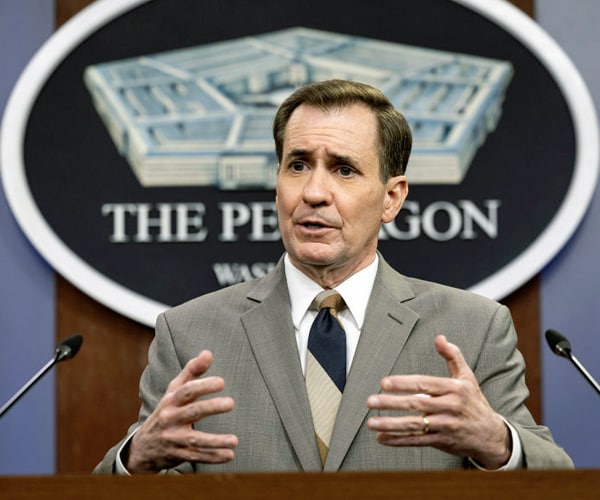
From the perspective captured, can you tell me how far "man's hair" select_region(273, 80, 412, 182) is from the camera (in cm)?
186

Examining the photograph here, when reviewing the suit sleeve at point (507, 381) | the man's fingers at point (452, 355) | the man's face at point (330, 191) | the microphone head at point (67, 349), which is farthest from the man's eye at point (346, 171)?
the microphone head at point (67, 349)

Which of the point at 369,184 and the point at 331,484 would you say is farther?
the point at 369,184

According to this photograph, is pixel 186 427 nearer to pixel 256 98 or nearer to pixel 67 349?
pixel 67 349

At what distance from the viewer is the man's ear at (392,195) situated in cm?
193

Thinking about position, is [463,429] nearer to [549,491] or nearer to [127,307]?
[549,491]

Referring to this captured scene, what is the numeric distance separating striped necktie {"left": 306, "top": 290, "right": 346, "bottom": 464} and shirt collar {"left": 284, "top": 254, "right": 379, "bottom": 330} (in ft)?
0.15

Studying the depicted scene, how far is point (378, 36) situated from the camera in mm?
3000

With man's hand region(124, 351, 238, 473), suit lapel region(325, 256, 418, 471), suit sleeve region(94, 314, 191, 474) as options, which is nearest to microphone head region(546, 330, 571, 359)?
suit lapel region(325, 256, 418, 471)

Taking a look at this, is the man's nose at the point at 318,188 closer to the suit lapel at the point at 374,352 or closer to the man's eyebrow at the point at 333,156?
the man's eyebrow at the point at 333,156

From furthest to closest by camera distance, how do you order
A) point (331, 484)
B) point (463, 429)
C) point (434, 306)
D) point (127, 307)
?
1. point (127, 307)
2. point (434, 306)
3. point (463, 429)
4. point (331, 484)

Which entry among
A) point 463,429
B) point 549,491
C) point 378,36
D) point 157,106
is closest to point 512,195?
point 378,36

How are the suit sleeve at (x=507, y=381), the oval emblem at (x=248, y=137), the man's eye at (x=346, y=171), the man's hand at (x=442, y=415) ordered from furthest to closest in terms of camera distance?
1. the oval emblem at (x=248, y=137)
2. the man's eye at (x=346, y=171)
3. the suit sleeve at (x=507, y=381)
4. the man's hand at (x=442, y=415)

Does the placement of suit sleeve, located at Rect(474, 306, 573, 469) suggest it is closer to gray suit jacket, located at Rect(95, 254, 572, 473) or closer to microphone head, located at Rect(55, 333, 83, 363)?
gray suit jacket, located at Rect(95, 254, 572, 473)

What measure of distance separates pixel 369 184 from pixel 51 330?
4.89 ft
